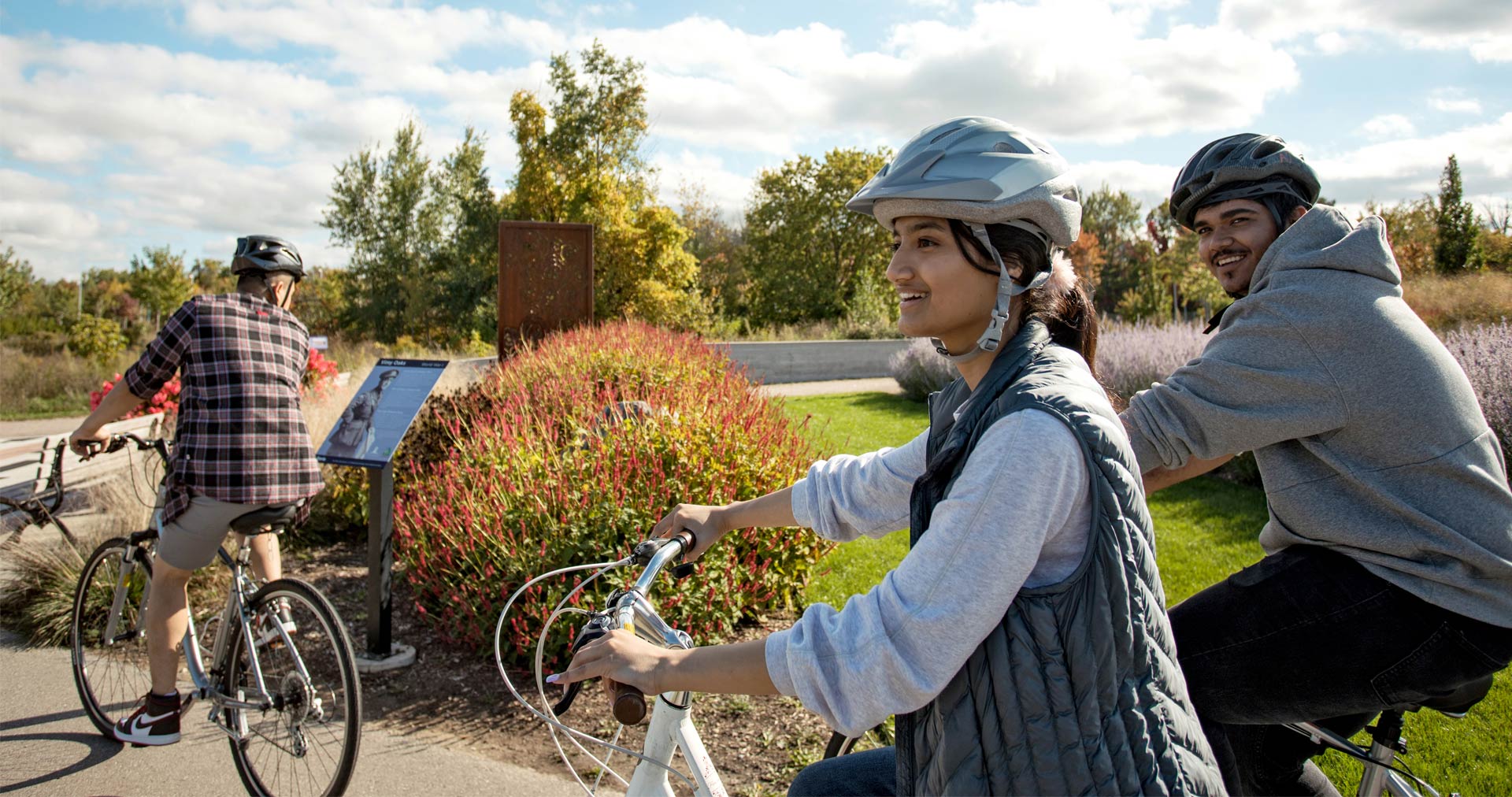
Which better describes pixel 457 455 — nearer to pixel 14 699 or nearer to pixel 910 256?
pixel 14 699

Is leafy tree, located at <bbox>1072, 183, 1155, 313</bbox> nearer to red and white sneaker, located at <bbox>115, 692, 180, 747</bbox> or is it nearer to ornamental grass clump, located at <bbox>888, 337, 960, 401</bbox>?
ornamental grass clump, located at <bbox>888, 337, 960, 401</bbox>

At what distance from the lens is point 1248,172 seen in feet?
7.70

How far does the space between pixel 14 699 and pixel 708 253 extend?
3756cm

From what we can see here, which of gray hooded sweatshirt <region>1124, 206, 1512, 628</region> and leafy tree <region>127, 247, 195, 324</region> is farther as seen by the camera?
leafy tree <region>127, 247, 195, 324</region>

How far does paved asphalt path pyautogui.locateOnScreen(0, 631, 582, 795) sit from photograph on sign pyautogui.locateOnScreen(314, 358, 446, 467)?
1.33m

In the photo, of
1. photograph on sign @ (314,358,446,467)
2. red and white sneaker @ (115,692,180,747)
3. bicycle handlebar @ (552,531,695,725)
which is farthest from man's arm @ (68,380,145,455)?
bicycle handlebar @ (552,531,695,725)

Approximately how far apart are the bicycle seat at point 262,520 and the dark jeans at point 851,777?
283 cm

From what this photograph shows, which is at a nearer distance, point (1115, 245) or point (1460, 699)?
point (1460, 699)

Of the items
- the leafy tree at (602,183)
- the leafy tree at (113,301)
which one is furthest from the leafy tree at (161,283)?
the leafy tree at (602,183)

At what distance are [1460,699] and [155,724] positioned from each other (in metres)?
4.43

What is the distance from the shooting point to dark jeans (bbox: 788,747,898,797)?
1813 millimetres

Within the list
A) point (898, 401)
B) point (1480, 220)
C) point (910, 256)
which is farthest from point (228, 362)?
point (1480, 220)

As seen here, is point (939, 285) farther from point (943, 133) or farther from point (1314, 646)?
point (1314, 646)

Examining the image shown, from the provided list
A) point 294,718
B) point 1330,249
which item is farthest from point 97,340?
point 1330,249
